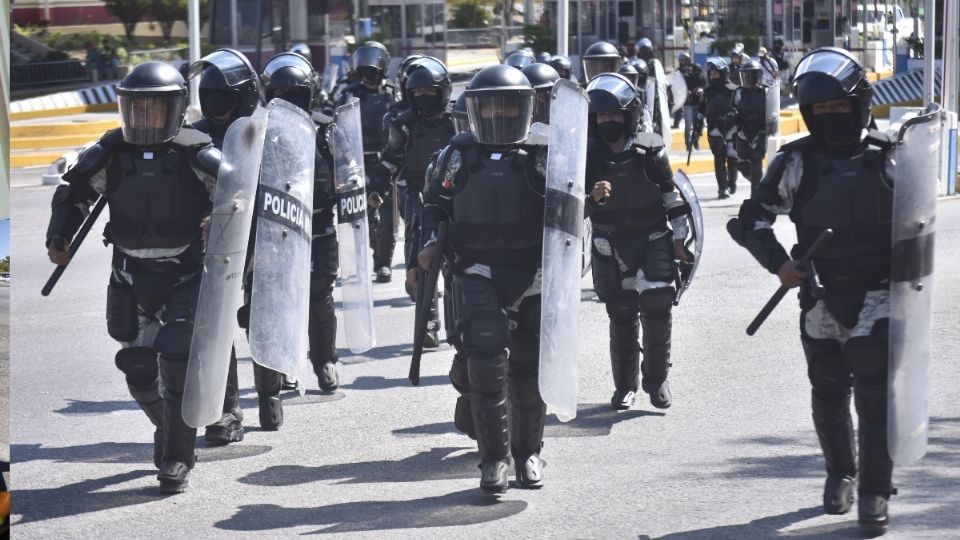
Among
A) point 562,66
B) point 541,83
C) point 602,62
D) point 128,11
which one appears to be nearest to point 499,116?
point 541,83

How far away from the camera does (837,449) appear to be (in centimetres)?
540

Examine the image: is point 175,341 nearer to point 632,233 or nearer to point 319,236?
point 319,236

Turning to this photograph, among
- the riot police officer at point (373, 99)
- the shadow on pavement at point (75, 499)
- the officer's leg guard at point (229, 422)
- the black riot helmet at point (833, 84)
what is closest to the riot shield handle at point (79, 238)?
the shadow on pavement at point (75, 499)

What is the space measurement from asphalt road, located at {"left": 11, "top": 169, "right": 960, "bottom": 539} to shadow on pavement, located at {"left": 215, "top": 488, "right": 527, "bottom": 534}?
0.04ft

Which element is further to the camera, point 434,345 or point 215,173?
point 434,345

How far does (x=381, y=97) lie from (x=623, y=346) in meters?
4.72

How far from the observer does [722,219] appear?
15.4 m

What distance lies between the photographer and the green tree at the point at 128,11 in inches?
1634

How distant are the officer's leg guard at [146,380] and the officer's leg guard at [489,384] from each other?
1371mm

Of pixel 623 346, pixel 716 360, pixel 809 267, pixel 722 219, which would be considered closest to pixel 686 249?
pixel 623 346

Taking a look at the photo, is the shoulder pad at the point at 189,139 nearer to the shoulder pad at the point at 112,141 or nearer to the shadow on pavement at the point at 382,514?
the shoulder pad at the point at 112,141

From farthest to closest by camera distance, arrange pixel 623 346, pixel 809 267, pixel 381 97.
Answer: pixel 381 97
pixel 623 346
pixel 809 267

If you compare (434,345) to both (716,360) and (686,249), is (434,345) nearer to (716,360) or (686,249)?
(716,360)

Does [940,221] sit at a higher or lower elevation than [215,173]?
lower
